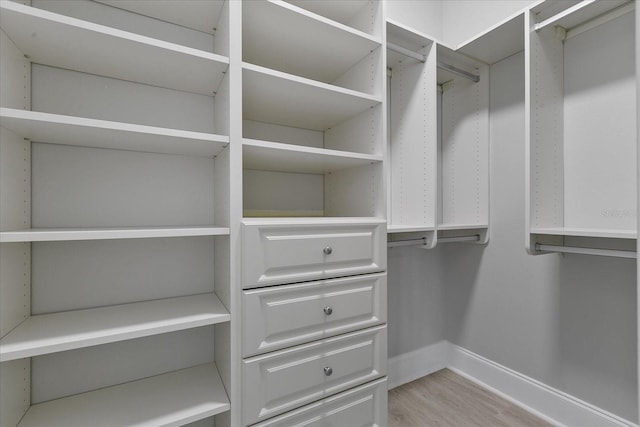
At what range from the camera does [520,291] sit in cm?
188

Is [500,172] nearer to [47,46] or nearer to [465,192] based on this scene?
[465,192]

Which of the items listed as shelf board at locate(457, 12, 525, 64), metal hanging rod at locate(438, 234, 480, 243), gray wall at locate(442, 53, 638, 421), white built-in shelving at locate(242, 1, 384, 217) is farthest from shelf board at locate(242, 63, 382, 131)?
gray wall at locate(442, 53, 638, 421)

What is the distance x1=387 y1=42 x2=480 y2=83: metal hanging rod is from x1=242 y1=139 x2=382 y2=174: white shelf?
27.4 inches

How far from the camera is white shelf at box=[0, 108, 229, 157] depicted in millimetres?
842

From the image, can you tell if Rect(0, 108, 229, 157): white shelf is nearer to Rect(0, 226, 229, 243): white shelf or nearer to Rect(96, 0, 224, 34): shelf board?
Rect(0, 226, 229, 243): white shelf

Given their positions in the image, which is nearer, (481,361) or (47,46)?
(47,46)

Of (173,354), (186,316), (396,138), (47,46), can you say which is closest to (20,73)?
(47,46)

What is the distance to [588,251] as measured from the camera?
1.37 metres

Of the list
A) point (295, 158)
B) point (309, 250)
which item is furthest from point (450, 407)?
point (295, 158)

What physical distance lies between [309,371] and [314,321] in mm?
191

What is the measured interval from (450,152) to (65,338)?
2.32 metres

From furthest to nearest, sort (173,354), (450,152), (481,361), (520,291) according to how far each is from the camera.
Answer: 1. (450,152)
2. (481,361)
3. (520,291)
4. (173,354)

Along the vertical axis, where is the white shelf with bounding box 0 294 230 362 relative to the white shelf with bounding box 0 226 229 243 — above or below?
below

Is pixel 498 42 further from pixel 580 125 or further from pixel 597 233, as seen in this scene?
pixel 597 233
